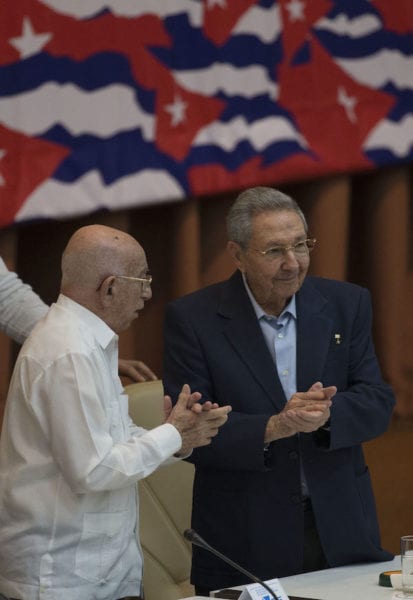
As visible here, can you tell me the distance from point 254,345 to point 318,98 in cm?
216

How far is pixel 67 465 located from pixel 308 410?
643mm

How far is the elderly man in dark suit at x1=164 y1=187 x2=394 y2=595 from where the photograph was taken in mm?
3043

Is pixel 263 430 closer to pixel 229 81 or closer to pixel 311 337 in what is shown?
pixel 311 337

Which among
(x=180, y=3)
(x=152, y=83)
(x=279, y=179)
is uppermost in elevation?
(x=180, y=3)

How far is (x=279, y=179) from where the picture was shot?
4.92 metres

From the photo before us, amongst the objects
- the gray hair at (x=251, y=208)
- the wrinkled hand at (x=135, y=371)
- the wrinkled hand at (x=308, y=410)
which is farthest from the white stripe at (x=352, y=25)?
the wrinkled hand at (x=308, y=410)

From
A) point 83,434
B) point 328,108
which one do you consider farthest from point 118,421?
point 328,108

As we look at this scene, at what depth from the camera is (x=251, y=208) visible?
124 inches

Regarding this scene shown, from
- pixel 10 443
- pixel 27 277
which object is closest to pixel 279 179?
pixel 27 277

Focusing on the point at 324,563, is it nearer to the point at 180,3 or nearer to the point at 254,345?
the point at 254,345

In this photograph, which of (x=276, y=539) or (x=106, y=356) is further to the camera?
(x=276, y=539)

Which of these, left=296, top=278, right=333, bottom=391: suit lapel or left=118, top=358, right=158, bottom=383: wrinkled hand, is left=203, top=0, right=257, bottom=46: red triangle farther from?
left=296, top=278, right=333, bottom=391: suit lapel

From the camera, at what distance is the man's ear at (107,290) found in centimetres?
269

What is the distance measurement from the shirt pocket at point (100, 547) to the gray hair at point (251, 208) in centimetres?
89
